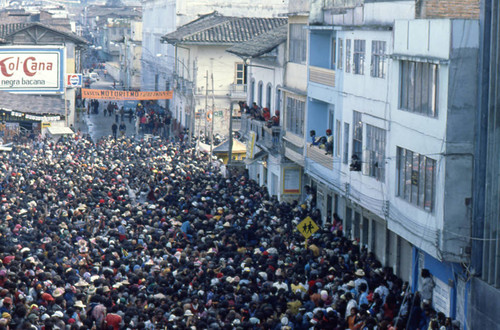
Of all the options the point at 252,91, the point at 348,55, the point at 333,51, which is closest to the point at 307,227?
the point at 348,55

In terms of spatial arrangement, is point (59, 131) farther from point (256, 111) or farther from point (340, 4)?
point (340, 4)

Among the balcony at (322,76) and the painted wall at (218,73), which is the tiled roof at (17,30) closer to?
the painted wall at (218,73)

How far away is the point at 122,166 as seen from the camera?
1779 inches

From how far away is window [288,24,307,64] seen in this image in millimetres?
35781

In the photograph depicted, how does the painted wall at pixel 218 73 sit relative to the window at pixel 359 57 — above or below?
below

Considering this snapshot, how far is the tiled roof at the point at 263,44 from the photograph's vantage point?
39344 mm

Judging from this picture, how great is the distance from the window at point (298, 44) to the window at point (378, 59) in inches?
354

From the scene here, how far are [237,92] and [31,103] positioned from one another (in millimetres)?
12627

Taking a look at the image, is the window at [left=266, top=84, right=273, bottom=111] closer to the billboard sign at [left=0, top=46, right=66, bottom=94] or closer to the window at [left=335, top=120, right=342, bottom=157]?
the window at [left=335, top=120, right=342, bottom=157]

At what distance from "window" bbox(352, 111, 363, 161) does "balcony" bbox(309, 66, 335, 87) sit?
9.87ft

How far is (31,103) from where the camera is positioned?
59469 millimetres

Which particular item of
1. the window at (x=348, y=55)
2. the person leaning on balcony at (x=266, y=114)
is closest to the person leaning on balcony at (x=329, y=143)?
the window at (x=348, y=55)

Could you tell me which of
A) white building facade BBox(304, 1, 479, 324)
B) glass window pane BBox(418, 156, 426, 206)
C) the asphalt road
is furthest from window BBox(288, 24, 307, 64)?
the asphalt road

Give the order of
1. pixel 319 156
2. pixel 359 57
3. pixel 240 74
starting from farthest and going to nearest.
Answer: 1. pixel 240 74
2. pixel 319 156
3. pixel 359 57
